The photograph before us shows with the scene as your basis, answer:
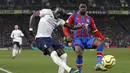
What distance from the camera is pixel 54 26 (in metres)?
10.8

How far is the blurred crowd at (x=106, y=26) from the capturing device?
184ft

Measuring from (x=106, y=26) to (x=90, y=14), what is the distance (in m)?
4.41

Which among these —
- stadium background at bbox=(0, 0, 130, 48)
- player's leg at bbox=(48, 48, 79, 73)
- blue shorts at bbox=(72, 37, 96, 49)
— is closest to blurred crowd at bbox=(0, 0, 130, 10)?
stadium background at bbox=(0, 0, 130, 48)

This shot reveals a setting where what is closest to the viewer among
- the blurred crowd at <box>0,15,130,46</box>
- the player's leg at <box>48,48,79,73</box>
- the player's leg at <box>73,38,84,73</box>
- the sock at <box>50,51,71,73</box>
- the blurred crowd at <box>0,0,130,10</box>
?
the player's leg at <box>48,48,79,73</box>

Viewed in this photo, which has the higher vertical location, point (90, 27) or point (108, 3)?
point (90, 27)

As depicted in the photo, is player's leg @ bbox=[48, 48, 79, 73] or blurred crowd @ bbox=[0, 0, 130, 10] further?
blurred crowd @ bbox=[0, 0, 130, 10]

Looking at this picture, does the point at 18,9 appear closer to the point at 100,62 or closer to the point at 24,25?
the point at 24,25

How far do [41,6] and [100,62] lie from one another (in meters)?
42.8

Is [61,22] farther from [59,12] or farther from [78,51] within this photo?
[78,51]

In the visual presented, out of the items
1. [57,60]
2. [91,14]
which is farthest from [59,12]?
[91,14]

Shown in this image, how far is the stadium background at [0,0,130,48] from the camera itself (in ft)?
173

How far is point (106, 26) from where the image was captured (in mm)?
59125

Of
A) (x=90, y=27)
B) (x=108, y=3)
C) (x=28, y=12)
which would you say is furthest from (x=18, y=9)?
(x=90, y=27)

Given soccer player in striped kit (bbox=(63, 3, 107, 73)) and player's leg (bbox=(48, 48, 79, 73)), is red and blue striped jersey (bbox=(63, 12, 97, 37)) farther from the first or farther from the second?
player's leg (bbox=(48, 48, 79, 73))
